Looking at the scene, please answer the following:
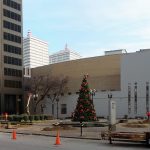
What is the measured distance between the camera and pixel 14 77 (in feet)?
397

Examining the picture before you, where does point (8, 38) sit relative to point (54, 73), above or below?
above

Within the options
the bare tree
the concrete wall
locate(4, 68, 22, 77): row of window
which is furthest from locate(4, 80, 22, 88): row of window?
the concrete wall

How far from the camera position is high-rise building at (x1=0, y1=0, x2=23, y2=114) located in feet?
385

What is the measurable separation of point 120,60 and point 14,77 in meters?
35.9

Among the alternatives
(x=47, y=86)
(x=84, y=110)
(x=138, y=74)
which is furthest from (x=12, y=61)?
(x=84, y=110)

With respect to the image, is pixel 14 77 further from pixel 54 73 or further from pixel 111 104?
pixel 111 104

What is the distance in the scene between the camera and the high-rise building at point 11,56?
117 meters

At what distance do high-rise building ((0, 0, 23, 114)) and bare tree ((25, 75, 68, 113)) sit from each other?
407 inches

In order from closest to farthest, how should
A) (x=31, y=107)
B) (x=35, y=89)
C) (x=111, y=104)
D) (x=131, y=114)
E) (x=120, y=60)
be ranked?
(x=111, y=104), (x=131, y=114), (x=120, y=60), (x=35, y=89), (x=31, y=107)

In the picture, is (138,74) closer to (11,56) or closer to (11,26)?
(11,56)

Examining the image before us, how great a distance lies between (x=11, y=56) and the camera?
120062 millimetres

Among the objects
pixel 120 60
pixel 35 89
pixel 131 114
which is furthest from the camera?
pixel 35 89

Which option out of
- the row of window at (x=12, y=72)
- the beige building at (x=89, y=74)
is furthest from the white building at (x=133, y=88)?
the row of window at (x=12, y=72)

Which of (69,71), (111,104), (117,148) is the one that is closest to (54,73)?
(69,71)
